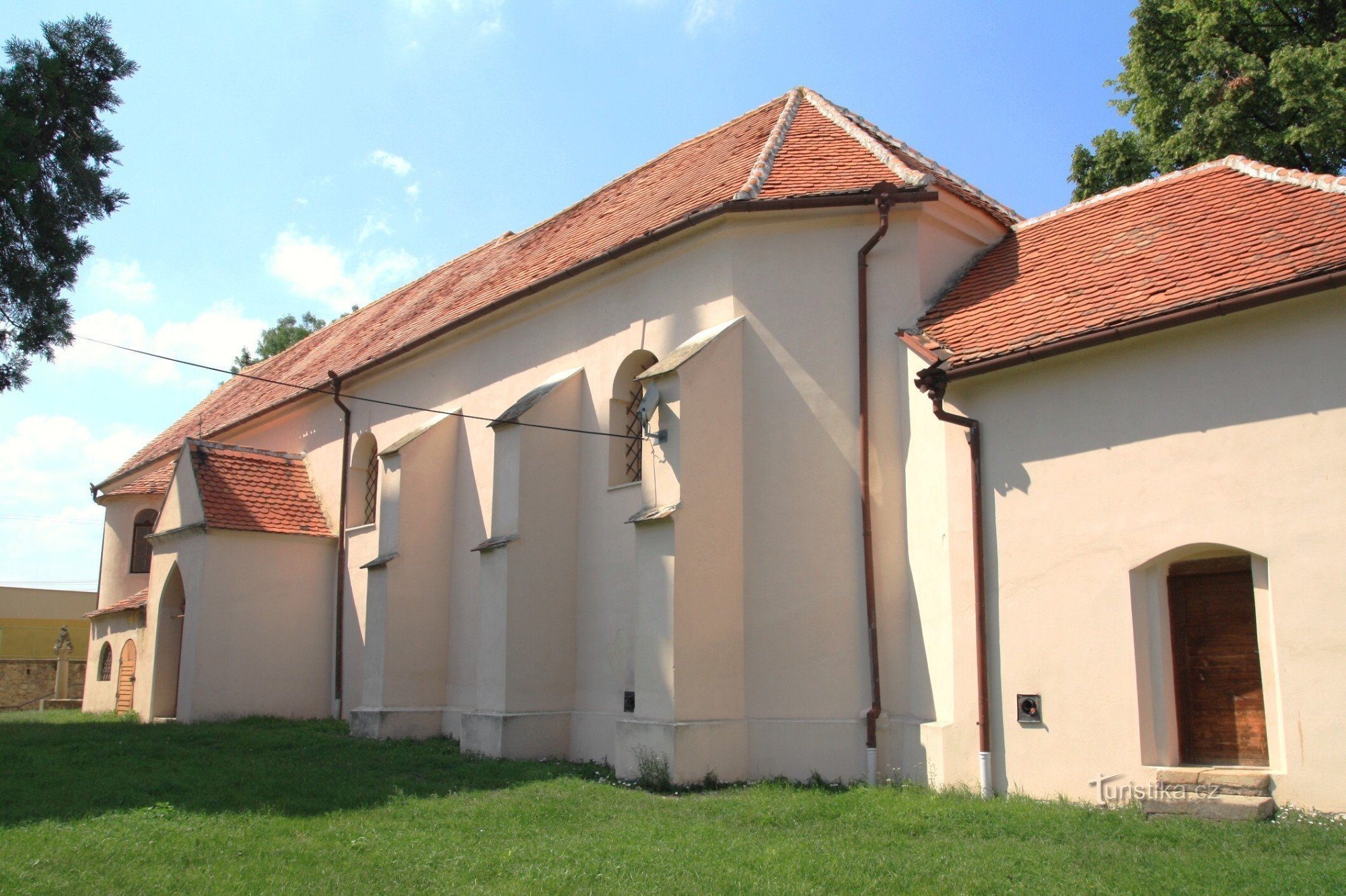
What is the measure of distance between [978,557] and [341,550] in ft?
42.4

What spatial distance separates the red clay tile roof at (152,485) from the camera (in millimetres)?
28281

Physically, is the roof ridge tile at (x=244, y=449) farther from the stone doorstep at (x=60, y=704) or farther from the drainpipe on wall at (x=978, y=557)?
the drainpipe on wall at (x=978, y=557)

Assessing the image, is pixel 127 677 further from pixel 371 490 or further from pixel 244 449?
pixel 371 490

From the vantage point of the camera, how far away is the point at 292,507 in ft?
69.1

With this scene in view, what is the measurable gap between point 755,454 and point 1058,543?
143 inches

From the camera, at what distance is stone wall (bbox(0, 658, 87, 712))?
101ft

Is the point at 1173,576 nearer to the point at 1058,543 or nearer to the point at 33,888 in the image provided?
the point at 1058,543

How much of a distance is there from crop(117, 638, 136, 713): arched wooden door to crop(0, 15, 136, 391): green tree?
456 inches

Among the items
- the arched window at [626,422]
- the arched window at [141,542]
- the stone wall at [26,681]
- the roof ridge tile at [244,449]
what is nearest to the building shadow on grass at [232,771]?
the arched window at [626,422]

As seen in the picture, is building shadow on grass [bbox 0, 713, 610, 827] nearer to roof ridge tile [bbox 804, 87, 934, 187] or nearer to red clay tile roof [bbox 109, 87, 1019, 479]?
red clay tile roof [bbox 109, 87, 1019, 479]

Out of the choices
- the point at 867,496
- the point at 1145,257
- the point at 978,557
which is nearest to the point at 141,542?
the point at 867,496

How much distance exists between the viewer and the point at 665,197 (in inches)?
634

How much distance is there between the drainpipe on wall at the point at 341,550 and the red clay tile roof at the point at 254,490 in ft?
1.47

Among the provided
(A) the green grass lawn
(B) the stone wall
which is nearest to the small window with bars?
(A) the green grass lawn
